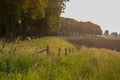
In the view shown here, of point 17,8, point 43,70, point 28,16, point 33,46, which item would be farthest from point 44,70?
point 28,16

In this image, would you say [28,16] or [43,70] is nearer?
[43,70]

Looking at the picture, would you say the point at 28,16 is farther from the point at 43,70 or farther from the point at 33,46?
the point at 43,70

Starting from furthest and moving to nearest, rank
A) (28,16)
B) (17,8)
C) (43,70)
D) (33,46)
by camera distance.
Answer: (28,16)
(17,8)
(33,46)
(43,70)

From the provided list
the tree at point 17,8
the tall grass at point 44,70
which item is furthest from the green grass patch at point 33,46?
the tree at point 17,8

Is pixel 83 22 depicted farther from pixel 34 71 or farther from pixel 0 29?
pixel 34 71

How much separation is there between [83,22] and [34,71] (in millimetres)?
141305

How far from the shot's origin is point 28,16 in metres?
49.7

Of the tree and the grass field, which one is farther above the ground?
the tree

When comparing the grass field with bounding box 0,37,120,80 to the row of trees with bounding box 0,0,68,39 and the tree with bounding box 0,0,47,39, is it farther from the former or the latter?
the row of trees with bounding box 0,0,68,39

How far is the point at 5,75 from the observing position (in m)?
11.7

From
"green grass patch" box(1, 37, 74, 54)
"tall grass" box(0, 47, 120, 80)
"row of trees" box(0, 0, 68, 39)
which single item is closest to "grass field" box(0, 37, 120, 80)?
"tall grass" box(0, 47, 120, 80)

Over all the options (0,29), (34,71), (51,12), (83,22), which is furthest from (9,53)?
(83,22)

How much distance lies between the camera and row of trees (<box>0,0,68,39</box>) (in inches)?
1693

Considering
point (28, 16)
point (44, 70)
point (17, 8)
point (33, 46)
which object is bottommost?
point (33, 46)
